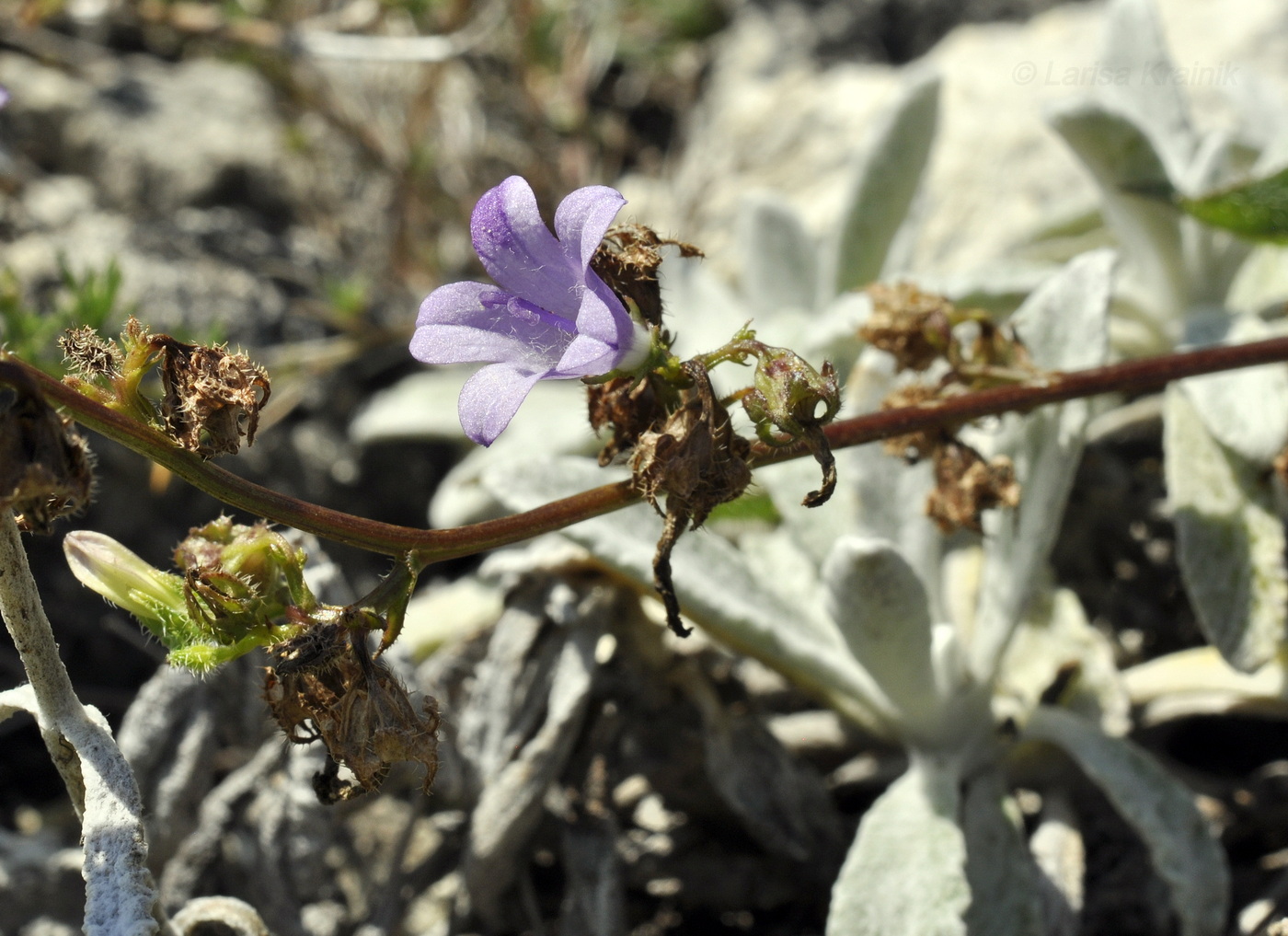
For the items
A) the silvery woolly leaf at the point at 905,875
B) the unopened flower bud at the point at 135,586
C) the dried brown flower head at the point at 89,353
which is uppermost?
the dried brown flower head at the point at 89,353

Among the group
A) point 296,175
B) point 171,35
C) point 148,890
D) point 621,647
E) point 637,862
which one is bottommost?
point 637,862

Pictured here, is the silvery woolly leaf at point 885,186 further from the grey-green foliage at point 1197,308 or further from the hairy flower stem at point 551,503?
the hairy flower stem at point 551,503

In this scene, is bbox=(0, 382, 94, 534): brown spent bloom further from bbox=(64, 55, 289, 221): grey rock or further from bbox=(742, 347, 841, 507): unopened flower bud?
bbox=(64, 55, 289, 221): grey rock

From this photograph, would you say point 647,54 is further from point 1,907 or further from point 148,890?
point 148,890

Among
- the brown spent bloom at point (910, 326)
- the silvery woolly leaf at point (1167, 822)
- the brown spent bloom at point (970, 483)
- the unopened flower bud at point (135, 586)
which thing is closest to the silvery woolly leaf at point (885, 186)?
the brown spent bloom at point (910, 326)

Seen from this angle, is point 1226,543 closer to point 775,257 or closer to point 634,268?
point 634,268

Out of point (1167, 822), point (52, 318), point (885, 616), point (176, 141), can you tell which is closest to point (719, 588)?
point (885, 616)

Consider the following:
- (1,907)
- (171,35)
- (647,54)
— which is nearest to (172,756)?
(1,907)
